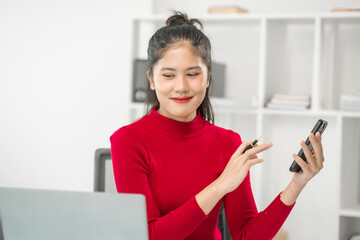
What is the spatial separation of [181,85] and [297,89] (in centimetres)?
207

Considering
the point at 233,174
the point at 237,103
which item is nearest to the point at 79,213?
the point at 233,174

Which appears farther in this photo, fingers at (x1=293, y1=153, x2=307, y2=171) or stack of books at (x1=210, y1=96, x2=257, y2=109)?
stack of books at (x1=210, y1=96, x2=257, y2=109)

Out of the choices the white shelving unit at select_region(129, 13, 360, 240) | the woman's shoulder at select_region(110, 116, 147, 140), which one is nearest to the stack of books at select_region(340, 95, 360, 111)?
the white shelving unit at select_region(129, 13, 360, 240)

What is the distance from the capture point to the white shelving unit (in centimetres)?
307

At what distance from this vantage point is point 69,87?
3.79 m

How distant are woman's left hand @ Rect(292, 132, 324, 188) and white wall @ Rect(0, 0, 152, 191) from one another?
2373 millimetres

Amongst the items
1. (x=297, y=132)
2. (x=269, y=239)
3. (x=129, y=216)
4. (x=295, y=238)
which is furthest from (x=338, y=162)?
(x=129, y=216)

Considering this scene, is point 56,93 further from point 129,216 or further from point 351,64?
point 129,216

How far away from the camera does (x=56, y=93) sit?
148 inches

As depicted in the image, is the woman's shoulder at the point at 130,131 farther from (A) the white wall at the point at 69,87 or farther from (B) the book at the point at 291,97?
(A) the white wall at the point at 69,87

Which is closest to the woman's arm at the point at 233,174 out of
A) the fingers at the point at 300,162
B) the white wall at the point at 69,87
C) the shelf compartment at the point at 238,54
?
the fingers at the point at 300,162

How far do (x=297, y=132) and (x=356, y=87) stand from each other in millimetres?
434

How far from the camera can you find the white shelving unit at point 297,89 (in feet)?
10.1

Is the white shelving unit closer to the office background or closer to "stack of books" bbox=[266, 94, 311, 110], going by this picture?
"stack of books" bbox=[266, 94, 311, 110]
